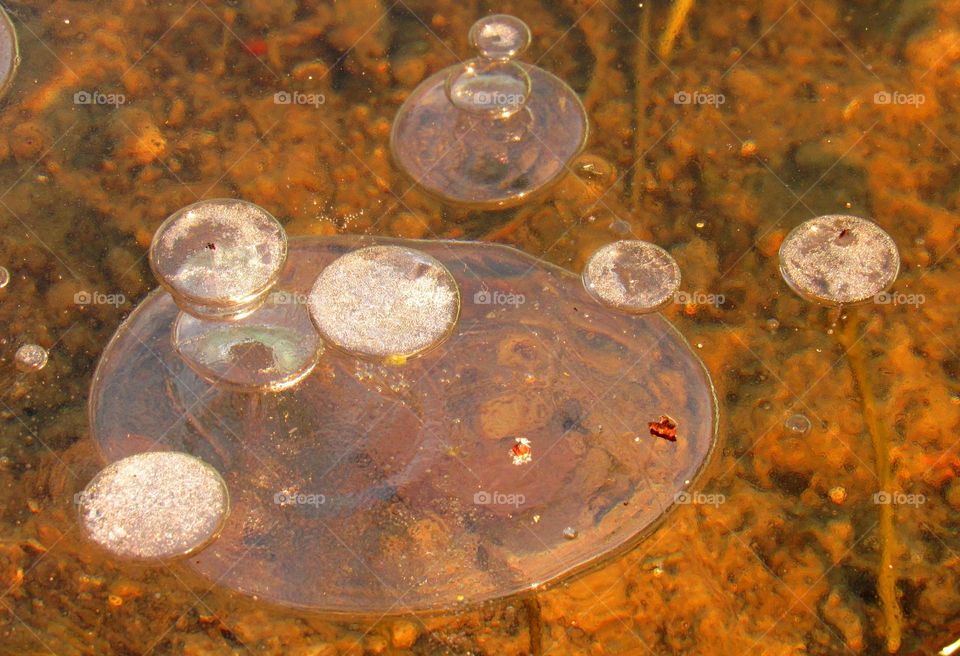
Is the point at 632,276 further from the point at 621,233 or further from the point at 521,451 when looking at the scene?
the point at 521,451

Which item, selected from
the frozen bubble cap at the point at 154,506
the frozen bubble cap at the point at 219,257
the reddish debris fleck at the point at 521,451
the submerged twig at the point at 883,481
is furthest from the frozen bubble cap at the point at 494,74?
the frozen bubble cap at the point at 154,506

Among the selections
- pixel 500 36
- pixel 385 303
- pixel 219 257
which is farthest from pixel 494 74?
pixel 219 257

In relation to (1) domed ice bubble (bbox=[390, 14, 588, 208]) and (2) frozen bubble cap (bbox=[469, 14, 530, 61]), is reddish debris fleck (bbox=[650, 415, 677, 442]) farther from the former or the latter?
(2) frozen bubble cap (bbox=[469, 14, 530, 61])

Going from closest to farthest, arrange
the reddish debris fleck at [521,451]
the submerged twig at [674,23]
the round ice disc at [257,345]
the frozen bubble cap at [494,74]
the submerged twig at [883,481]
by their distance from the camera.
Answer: the submerged twig at [883,481] < the reddish debris fleck at [521,451] < the round ice disc at [257,345] < the frozen bubble cap at [494,74] < the submerged twig at [674,23]

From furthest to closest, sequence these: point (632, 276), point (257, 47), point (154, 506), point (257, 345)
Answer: point (257, 47) < point (632, 276) < point (257, 345) < point (154, 506)

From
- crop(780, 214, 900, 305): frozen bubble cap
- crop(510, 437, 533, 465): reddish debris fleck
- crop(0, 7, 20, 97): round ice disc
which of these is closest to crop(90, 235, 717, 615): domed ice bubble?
crop(510, 437, 533, 465): reddish debris fleck

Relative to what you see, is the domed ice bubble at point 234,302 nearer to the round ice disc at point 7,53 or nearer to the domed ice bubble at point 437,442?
the domed ice bubble at point 437,442

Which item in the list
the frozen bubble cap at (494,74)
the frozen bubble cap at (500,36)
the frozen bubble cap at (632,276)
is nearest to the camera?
the frozen bubble cap at (632,276)
